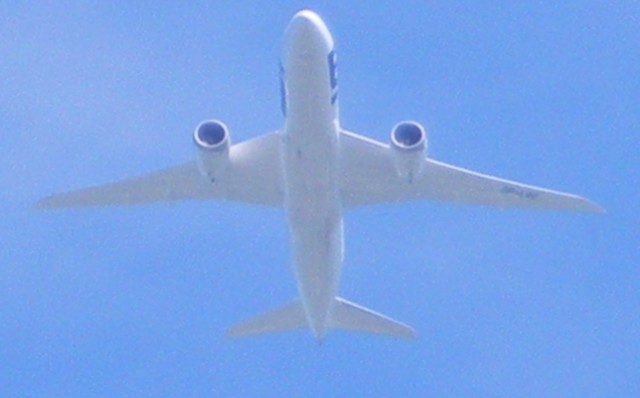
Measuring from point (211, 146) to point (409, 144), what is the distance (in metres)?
4.87

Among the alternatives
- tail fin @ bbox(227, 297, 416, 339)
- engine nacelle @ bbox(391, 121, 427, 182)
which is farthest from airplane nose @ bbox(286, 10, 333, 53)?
tail fin @ bbox(227, 297, 416, 339)

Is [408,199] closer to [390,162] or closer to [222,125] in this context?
[390,162]

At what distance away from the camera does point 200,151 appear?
38.5 m

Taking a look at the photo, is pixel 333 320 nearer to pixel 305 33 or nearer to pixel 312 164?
pixel 312 164

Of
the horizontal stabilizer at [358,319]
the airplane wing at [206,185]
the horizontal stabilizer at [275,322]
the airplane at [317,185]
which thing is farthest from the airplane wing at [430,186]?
the horizontal stabilizer at [275,322]

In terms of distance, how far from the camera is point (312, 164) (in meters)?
37.2

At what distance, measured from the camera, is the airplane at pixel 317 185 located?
121 ft

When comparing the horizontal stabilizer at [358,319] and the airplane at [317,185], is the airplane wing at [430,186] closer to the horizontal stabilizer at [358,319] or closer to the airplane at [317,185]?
the airplane at [317,185]

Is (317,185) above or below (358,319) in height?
above

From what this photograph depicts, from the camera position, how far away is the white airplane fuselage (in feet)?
116

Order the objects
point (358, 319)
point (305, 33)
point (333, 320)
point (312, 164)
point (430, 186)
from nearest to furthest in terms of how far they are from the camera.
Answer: point (305, 33)
point (312, 164)
point (430, 186)
point (333, 320)
point (358, 319)

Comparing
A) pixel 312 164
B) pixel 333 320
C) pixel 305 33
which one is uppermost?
pixel 305 33

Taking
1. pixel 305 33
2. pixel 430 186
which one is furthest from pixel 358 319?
pixel 305 33

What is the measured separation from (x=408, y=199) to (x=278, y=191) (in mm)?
3423
